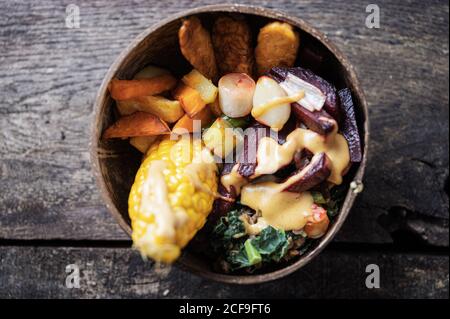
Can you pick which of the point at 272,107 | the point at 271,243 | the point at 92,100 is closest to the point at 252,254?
the point at 271,243

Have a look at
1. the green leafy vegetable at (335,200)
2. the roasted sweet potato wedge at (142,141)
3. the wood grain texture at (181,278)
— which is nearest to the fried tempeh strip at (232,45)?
the roasted sweet potato wedge at (142,141)

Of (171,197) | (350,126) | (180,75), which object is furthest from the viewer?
(180,75)

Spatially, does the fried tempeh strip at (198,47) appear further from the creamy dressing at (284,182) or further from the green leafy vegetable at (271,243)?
the green leafy vegetable at (271,243)

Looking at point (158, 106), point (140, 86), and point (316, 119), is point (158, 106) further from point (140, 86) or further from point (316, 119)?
point (316, 119)

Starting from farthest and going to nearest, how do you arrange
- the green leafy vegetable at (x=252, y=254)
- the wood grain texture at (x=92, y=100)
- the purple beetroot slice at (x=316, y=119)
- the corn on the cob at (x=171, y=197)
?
the wood grain texture at (x=92, y=100)
the green leafy vegetable at (x=252, y=254)
the purple beetroot slice at (x=316, y=119)
the corn on the cob at (x=171, y=197)

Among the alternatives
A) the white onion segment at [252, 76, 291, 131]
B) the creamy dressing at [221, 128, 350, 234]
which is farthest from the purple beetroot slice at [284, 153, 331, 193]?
the white onion segment at [252, 76, 291, 131]

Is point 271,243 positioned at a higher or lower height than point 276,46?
lower
